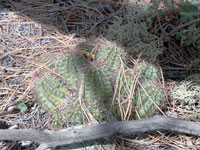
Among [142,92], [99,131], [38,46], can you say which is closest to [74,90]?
[99,131]

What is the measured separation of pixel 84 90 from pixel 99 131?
0.28m

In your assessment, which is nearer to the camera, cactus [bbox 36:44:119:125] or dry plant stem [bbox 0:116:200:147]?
dry plant stem [bbox 0:116:200:147]

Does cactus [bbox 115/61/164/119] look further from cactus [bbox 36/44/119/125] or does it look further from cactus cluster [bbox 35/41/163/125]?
cactus [bbox 36/44/119/125]

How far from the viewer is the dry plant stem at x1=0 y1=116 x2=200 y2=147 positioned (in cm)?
145

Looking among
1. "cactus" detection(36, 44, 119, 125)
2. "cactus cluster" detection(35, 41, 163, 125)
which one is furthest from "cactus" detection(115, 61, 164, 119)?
"cactus" detection(36, 44, 119, 125)

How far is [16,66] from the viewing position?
1941mm

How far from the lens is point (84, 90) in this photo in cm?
158

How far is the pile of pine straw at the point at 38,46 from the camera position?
1.63 m

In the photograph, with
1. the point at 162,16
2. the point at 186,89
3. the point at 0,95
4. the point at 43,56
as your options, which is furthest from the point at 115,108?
the point at 162,16

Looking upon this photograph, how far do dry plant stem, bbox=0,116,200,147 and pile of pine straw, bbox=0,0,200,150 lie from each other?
0.08 meters

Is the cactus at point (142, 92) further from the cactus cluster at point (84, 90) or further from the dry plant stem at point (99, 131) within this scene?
the dry plant stem at point (99, 131)

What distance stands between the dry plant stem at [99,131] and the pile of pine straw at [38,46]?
0.28 ft

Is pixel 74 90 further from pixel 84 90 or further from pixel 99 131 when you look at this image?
pixel 99 131

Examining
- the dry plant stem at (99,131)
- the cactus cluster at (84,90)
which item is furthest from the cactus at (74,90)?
the dry plant stem at (99,131)
